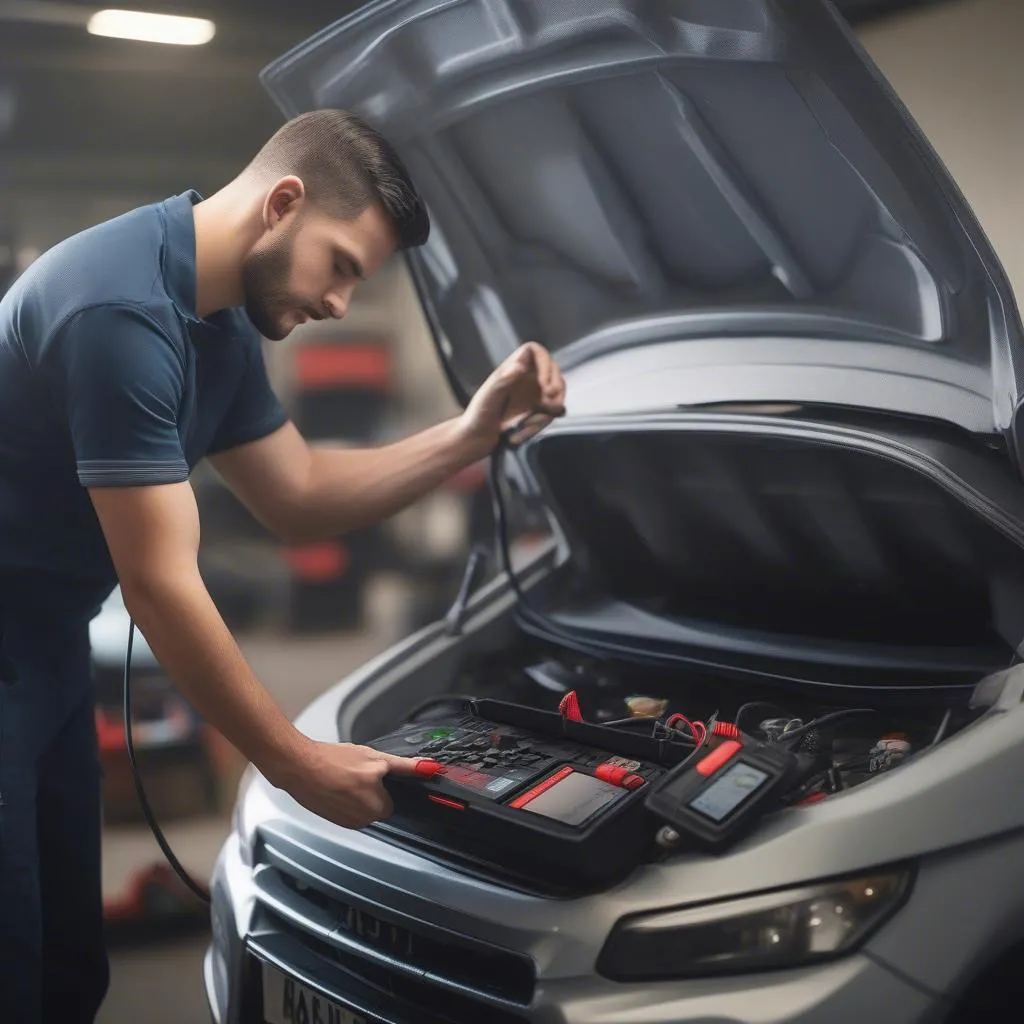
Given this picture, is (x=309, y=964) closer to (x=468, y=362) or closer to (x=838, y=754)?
(x=838, y=754)

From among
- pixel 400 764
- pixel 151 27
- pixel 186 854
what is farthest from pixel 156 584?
pixel 151 27

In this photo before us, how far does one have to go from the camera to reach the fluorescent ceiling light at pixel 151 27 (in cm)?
186

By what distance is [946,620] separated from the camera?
1.51 metres

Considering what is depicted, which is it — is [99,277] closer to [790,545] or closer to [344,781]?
[344,781]

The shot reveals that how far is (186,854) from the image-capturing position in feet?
Answer: 6.75

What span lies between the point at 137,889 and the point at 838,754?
1.32m

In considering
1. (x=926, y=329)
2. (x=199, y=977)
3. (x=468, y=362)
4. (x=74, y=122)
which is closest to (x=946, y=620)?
(x=926, y=329)

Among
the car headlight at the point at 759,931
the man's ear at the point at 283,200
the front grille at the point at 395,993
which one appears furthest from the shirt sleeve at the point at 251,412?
the car headlight at the point at 759,931

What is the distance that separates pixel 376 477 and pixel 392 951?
30.4 inches

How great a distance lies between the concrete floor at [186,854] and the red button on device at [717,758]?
40.6 inches

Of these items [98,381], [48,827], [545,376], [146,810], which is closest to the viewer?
[98,381]

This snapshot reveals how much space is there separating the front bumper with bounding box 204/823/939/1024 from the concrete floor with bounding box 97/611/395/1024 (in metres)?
0.42

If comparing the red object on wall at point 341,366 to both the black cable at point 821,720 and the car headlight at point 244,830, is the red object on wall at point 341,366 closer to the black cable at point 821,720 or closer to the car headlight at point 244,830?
the car headlight at point 244,830

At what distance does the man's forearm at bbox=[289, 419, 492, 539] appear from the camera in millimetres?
1802
